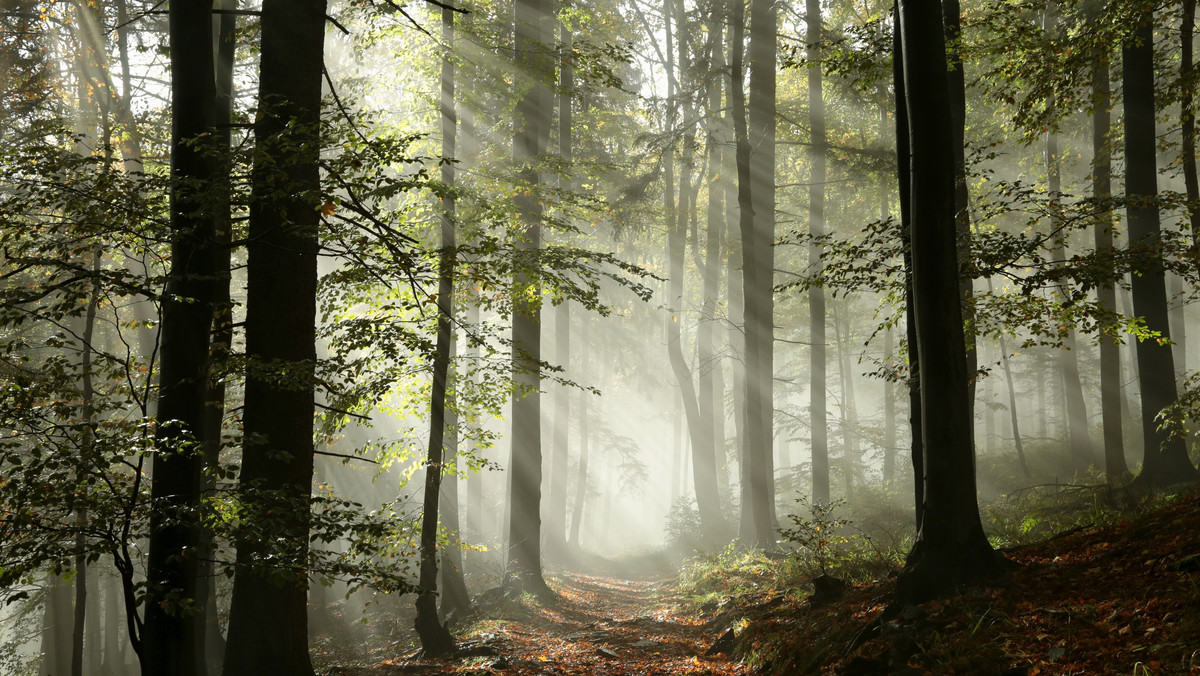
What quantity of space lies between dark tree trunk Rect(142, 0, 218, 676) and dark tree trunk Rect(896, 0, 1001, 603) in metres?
5.62

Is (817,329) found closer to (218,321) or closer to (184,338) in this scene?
(218,321)

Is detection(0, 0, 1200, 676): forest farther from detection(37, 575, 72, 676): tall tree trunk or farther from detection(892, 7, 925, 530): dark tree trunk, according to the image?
detection(37, 575, 72, 676): tall tree trunk

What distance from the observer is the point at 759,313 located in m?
14.8

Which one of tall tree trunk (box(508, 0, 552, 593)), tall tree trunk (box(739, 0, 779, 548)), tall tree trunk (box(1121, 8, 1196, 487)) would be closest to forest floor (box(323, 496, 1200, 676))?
tall tree trunk (box(508, 0, 552, 593))

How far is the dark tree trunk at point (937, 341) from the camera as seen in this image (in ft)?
18.3

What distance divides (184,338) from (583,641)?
6886mm

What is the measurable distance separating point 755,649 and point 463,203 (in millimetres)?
7303

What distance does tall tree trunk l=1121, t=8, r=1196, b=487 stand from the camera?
9.52 m

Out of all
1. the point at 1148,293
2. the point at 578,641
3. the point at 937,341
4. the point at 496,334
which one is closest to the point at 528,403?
the point at 496,334

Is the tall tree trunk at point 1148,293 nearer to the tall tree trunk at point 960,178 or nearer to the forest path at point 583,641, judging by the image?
the tall tree trunk at point 960,178

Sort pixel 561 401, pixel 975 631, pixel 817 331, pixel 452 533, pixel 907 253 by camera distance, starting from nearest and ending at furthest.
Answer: pixel 975 631
pixel 907 253
pixel 452 533
pixel 817 331
pixel 561 401

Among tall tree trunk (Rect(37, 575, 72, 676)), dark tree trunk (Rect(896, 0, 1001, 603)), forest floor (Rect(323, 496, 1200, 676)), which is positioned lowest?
tall tree trunk (Rect(37, 575, 72, 676))

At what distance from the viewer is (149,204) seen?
18.1 feet

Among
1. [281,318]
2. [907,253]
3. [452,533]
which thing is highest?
[907,253]
